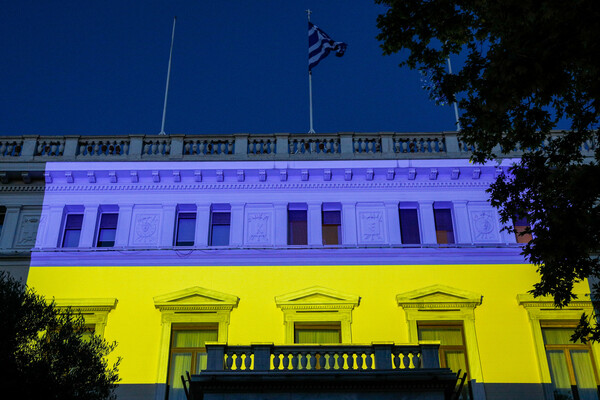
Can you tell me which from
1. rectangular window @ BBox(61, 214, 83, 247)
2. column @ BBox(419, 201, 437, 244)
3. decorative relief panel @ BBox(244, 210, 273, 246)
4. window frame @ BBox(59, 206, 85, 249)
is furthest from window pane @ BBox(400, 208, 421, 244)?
rectangular window @ BBox(61, 214, 83, 247)

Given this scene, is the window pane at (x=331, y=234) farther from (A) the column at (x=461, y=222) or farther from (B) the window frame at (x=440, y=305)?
(A) the column at (x=461, y=222)

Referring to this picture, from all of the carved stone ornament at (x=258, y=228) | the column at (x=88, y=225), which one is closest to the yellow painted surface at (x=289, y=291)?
the column at (x=88, y=225)

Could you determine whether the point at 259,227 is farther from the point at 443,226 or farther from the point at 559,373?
the point at 559,373

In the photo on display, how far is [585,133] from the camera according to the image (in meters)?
15.8

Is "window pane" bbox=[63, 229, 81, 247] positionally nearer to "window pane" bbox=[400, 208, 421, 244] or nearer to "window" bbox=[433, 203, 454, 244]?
"window pane" bbox=[400, 208, 421, 244]

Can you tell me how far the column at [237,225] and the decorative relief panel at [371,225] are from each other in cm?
415

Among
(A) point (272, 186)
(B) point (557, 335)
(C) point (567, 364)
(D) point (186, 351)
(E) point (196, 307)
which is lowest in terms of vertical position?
(C) point (567, 364)

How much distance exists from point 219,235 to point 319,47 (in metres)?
9.93

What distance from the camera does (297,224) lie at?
2447cm

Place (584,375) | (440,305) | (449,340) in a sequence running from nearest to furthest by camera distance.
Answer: (584,375) → (449,340) → (440,305)

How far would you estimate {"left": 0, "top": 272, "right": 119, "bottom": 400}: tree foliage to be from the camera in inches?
656

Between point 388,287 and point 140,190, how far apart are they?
9.55 meters

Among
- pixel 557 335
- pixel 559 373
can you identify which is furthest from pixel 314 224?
pixel 559 373

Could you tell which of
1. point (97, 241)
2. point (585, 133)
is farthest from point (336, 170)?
point (585, 133)
